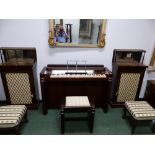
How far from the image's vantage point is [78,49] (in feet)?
8.41

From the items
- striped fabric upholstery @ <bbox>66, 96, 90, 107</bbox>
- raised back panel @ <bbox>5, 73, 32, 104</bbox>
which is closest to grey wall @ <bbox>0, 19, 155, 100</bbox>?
raised back panel @ <bbox>5, 73, 32, 104</bbox>

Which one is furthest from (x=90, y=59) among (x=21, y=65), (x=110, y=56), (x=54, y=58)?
(x=21, y=65)

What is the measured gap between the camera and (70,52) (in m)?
2.58

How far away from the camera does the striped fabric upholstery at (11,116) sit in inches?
69.7

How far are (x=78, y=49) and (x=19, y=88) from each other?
131cm

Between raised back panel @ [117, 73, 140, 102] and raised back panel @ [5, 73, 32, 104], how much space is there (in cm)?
175

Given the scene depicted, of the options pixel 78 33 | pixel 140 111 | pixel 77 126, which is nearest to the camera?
pixel 140 111

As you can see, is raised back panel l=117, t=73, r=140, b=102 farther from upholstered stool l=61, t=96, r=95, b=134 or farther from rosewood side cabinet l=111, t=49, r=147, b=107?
upholstered stool l=61, t=96, r=95, b=134

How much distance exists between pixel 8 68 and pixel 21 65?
0.23m

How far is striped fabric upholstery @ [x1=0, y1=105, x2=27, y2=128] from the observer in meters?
1.77

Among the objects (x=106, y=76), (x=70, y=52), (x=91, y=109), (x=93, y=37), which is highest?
(x=93, y=37)

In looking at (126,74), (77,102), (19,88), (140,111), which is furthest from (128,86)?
(19,88)

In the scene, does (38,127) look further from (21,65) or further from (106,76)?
(106,76)

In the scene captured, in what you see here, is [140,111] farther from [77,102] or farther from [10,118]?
[10,118]
